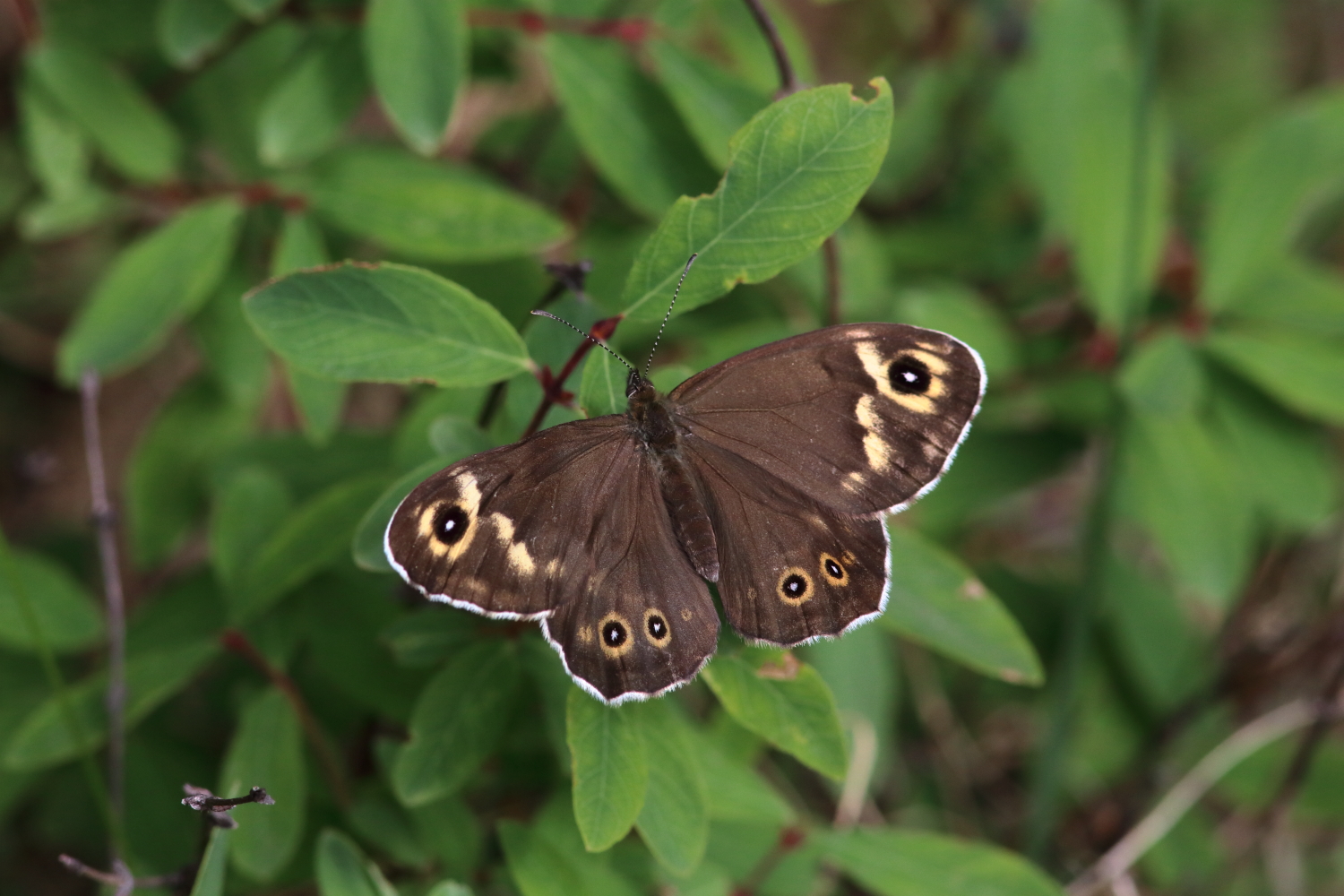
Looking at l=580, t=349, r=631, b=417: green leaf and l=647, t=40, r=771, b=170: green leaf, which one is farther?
l=647, t=40, r=771, b=170: green leaf

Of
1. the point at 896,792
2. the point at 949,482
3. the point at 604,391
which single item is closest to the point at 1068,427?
the point at 949,482

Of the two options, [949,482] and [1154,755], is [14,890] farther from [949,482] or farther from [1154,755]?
[1154,755]

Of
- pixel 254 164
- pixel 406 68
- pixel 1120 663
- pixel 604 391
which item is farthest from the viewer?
pixel 1120 663

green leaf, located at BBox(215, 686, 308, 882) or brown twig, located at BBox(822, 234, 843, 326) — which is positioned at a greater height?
brown twig, located at BBox(822, 234, 843, 326)

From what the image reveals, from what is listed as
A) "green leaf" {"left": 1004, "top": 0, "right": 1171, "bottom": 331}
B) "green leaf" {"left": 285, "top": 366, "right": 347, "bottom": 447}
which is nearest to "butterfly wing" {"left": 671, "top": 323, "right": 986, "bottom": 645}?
"green leaf" {"left": 285, "top": 366, "right": 347, "bottom": 447}

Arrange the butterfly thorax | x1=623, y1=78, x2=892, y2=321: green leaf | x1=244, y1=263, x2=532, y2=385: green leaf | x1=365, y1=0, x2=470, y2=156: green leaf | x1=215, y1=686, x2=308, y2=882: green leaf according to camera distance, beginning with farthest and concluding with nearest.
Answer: x1=365, y1=0, x2=470, y2=156: green leaf → x1=215, y1=686, x2=308, y2=882: green leaf → the butterfly thorax → x1=244, y1=263, x2=532, y2=385: green leaf → x1=623, y1=78, x2=892, y2=321: green leaf

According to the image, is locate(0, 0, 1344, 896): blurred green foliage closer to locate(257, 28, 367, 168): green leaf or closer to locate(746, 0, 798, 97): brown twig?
locate(257, 28, 367, 168): green leaf

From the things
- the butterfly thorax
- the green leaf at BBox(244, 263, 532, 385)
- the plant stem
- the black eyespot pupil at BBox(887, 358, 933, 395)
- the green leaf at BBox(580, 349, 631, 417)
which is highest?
the green leaf at BBox(244, 263, 532, 385)

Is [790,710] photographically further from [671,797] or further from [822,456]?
[822,456]
